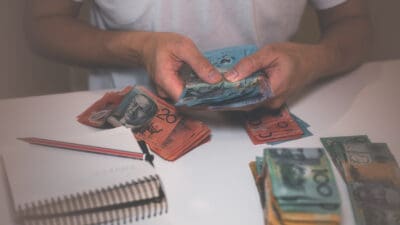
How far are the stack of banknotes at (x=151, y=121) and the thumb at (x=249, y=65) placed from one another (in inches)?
3.6

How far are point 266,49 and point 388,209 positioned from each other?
29cm

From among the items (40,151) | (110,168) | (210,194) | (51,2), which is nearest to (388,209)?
(210,194)

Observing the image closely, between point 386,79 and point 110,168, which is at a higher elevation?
point 386,79

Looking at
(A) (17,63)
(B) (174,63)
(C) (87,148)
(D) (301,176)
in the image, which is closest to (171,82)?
(B) (174,63)

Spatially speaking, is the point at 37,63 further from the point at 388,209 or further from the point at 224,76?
the point at 388,209

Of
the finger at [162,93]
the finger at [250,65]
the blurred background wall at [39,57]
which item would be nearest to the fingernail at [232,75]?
the finger at [250,65]

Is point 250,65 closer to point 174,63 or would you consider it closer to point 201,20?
point 174,63

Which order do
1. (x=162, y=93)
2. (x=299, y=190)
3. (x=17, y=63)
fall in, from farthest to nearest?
(x=17, y=63) → (x=162, y=93) → (x=299, y=190)

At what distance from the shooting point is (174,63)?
2.28 ft

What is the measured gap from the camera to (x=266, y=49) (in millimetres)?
699

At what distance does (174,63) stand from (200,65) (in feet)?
0.19

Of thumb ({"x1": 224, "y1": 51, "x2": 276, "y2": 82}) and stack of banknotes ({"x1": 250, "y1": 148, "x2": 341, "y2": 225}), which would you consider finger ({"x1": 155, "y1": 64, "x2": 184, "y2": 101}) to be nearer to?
thumb ({"x1": 224, "y1": 51, "x2": 276, "y2": 82})

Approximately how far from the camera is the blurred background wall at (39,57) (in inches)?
43.5

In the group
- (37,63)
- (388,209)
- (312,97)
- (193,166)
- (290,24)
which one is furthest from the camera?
(37,63)
